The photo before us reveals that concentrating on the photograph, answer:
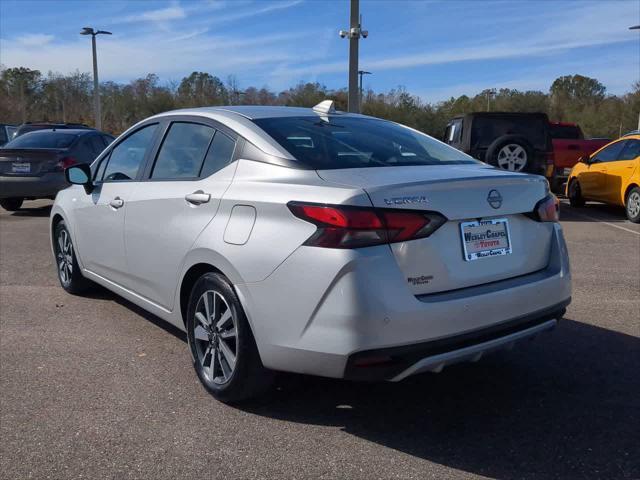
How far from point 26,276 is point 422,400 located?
15.6ft

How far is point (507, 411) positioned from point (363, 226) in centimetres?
141

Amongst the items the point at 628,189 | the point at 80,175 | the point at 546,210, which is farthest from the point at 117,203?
the point at 628,189

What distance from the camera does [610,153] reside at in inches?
453

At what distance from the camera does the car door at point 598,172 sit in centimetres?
1142

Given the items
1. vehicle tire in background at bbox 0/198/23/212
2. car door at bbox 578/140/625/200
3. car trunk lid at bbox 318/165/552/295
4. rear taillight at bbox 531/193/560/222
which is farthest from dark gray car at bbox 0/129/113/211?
car door at bbox 578/140/625/200

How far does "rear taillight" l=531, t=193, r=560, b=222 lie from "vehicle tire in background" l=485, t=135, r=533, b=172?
23.5ft

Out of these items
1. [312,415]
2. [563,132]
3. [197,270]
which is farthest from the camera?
[563,132]

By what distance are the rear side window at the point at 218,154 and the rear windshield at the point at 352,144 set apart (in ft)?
0.71

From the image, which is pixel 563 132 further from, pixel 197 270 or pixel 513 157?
pixel 197 270

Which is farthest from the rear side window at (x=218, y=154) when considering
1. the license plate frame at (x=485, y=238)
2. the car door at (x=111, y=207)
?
the license plate frame at (x=485, y=238)

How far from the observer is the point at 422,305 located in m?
2.84

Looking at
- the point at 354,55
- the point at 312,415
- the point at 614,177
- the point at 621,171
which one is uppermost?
the point at 354,55

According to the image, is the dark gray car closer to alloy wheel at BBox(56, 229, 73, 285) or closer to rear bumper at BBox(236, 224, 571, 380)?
alloy wheel at BBox(56, 229, 73, 285)

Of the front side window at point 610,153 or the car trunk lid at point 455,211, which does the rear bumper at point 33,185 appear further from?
the front side window at point 610,153
